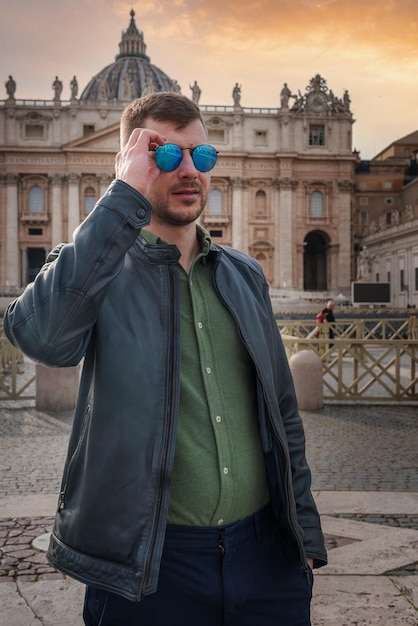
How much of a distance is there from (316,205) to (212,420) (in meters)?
64.4

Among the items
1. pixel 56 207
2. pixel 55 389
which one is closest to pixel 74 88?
pixel 56 207

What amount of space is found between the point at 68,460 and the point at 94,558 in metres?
0.32

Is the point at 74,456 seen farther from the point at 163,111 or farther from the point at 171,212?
the point at 163,111

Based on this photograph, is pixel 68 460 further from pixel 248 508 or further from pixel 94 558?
pixel 248 508

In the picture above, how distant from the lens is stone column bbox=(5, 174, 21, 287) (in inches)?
2414

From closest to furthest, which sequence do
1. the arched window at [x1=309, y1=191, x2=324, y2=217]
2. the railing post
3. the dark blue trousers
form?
1. the dark blue trousers
2. the railing post
3. the arched window at [x1=309, y1=191, x2=324, y2=217]

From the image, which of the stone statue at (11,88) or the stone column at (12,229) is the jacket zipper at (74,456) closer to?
the stone column at (12,229)

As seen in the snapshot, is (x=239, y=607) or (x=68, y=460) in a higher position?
(x=68, y=460)

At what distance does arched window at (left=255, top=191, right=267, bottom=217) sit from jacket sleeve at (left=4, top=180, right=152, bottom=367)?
206ft

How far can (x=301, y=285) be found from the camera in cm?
6328

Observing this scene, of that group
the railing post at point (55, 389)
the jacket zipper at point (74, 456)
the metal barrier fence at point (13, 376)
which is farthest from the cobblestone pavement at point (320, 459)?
the jacket zipper at point (74, 456)

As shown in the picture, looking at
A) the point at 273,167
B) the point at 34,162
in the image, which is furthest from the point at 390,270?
the point at 34,162

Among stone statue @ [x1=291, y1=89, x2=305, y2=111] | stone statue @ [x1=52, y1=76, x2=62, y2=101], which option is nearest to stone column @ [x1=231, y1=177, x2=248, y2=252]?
stone statue @ [x1=291, y1=89, x2=305, y2=111]

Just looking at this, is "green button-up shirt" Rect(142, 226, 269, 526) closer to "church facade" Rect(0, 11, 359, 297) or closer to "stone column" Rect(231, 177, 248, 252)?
"church facade" Rect(0, 11, 359, 297)
